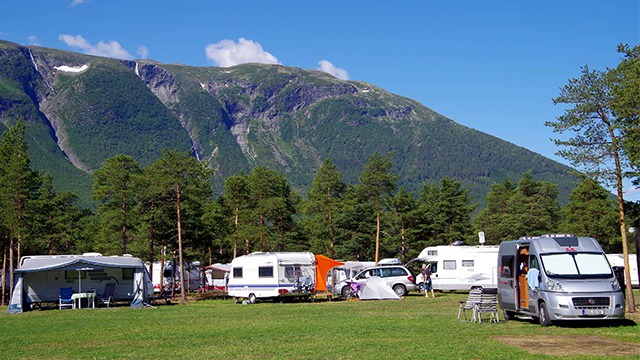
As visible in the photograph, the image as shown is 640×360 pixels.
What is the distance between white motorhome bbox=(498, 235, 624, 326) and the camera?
16.3 metres

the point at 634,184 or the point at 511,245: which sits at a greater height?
the point at 634,184

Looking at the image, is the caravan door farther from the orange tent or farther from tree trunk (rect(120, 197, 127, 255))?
tree trunk (rect(120, 197, 127, 255))

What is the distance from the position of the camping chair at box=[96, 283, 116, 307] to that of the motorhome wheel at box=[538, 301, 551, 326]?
72.5 feet

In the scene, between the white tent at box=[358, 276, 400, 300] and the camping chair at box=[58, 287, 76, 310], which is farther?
the camping chair at box=[58, 287, 76, 310]

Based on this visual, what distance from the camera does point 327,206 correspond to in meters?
56.7

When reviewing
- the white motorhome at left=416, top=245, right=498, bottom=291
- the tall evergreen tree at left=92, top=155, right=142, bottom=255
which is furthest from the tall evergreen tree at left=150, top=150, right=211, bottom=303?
the white motorhome at left=416, top=245, right=498, bottom=291

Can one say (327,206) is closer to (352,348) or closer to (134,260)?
(134,260)

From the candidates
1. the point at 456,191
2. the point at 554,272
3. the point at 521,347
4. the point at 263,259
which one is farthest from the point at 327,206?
the point at 521,347

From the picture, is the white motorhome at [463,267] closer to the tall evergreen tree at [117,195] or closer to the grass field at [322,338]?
the grass field at [322,338]

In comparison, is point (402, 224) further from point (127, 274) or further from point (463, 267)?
point (127, 274)

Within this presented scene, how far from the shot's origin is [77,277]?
34656 millimetres

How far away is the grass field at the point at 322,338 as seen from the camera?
1305 cm

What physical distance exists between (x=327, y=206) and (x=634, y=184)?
117ft

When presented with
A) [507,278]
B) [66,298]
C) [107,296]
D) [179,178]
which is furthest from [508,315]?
[179,178]
